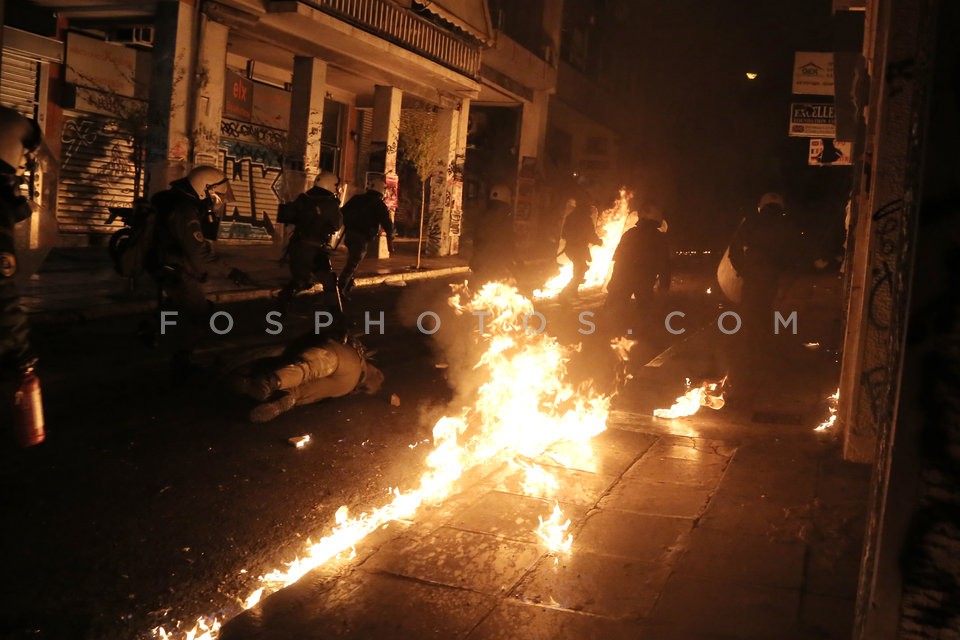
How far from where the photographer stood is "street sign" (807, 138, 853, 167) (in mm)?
17956

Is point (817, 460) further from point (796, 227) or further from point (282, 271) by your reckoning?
point (282, 271)

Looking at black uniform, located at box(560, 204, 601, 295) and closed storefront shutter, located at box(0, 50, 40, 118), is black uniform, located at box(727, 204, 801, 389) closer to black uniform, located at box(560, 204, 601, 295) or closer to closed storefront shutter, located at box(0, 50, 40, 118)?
black uniform, located at box(560, 204, 601, 295)

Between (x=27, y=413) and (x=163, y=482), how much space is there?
49.5 inches

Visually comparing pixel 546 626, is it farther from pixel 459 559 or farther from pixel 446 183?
pixel 446 183

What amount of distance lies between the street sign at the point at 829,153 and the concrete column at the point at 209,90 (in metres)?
11.8

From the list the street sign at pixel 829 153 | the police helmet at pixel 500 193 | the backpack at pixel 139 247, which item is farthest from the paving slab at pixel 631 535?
the street sign at pixel 829 153

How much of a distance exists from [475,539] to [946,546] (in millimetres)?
2550

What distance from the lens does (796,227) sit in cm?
1028

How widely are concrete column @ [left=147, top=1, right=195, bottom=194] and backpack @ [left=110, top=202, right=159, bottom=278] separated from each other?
8298mm

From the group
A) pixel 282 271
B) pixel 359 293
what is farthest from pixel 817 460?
pixel 282 271

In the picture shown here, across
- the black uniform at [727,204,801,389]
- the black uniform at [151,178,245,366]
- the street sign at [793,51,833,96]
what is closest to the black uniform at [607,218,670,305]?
the black uniform at [727,204,801,389]

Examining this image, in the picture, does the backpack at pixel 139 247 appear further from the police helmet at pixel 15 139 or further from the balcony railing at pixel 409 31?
the balcony railing at pixel 409 31

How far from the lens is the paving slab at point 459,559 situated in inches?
161

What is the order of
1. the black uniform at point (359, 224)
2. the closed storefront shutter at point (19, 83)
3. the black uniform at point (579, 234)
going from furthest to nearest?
the black uniform at point (579, 234) → the closed storefront shutter at point (19, 83) → the black uniform at point (359, 224)
